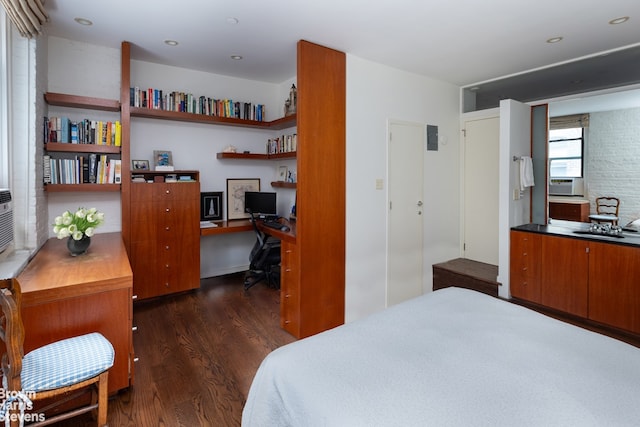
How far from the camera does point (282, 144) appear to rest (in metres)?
4.20

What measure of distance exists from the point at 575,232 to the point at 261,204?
11.3 feet

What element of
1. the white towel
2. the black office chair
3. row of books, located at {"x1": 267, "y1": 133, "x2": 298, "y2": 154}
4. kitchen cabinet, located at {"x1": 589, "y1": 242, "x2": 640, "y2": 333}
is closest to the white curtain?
row of books, located at {"x1": 267, "y1": 133, "x2": 298, "y2": 154}

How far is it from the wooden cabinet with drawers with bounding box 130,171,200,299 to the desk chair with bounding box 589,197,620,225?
4.20 meters

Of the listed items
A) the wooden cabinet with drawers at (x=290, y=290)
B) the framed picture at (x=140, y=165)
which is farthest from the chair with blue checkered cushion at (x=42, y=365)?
the framed picture at (x=140, y=165)

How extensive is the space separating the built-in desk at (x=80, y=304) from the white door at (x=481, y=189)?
3.89 m

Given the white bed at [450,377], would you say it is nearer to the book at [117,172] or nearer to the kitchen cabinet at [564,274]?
the kitchen cabinet at [564,274]

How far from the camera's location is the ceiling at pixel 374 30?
237cm

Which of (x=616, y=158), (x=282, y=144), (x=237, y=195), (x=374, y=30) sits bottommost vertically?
(x=237, y=195)

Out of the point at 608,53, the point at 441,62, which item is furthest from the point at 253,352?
the point at 608,53

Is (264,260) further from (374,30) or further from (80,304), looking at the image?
(374,30)

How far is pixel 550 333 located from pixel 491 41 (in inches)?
99.6

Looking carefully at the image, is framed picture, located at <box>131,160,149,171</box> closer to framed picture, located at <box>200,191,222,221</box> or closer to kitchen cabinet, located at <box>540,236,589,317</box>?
framed picture, located at <box>200,191,222,221</box>

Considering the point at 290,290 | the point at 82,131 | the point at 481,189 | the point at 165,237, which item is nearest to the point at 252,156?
the point at 165,237

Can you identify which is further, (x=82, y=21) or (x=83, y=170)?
(x=83, y=170)
